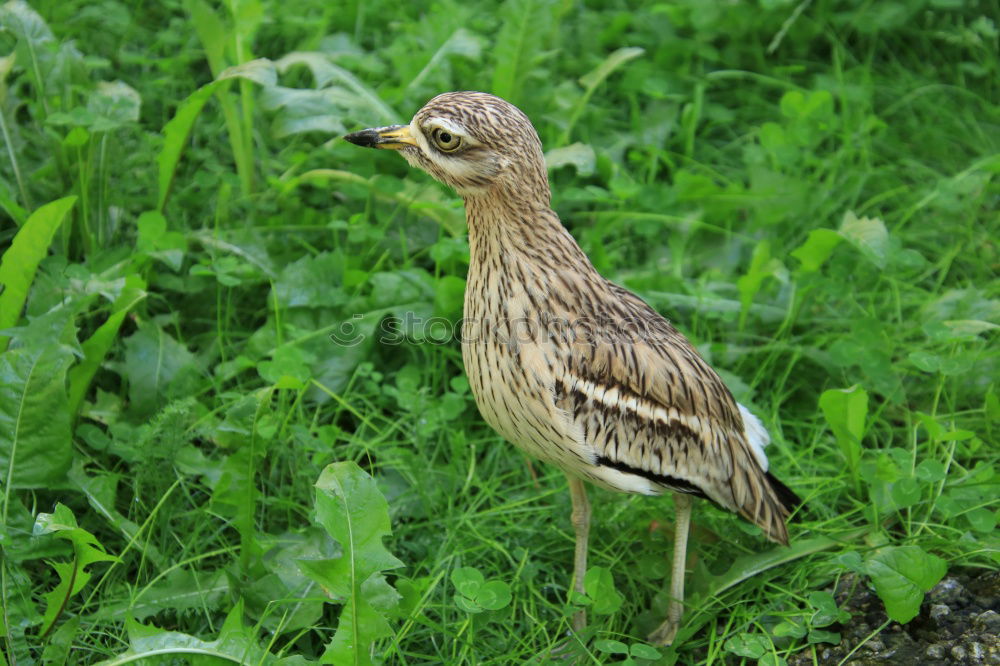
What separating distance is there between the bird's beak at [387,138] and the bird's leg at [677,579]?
138 centimetres

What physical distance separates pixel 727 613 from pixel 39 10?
4.05 m

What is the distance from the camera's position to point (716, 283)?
14.6 ft

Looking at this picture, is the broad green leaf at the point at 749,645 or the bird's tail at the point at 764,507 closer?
the broad green leaf at the point at 749,645

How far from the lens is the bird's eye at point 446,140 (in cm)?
298

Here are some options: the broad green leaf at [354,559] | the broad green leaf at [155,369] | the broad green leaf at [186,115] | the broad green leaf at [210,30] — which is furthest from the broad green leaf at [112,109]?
the broad green leaf at [354,559]

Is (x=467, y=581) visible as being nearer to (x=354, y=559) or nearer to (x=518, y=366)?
(x=354, y=559)

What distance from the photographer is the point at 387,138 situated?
10.4 feet

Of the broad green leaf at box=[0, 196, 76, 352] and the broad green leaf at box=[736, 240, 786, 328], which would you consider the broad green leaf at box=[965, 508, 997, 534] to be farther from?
the broad green leaf at box=[0, 196, 76, 352]

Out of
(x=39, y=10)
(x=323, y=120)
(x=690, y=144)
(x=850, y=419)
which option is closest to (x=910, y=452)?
(x=850, y=419)

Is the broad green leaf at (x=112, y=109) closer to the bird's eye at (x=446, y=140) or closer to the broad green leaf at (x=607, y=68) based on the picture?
the bird's eye at (x=446, y=140)

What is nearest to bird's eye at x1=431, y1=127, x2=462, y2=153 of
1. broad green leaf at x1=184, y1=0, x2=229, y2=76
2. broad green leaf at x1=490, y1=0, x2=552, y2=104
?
broad green leaf at x1=184, y1=0, x2=229, y2=76

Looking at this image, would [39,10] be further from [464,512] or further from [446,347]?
[464,512]

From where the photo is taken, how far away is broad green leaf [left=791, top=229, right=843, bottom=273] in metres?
3.97

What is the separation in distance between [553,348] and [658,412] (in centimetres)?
42
